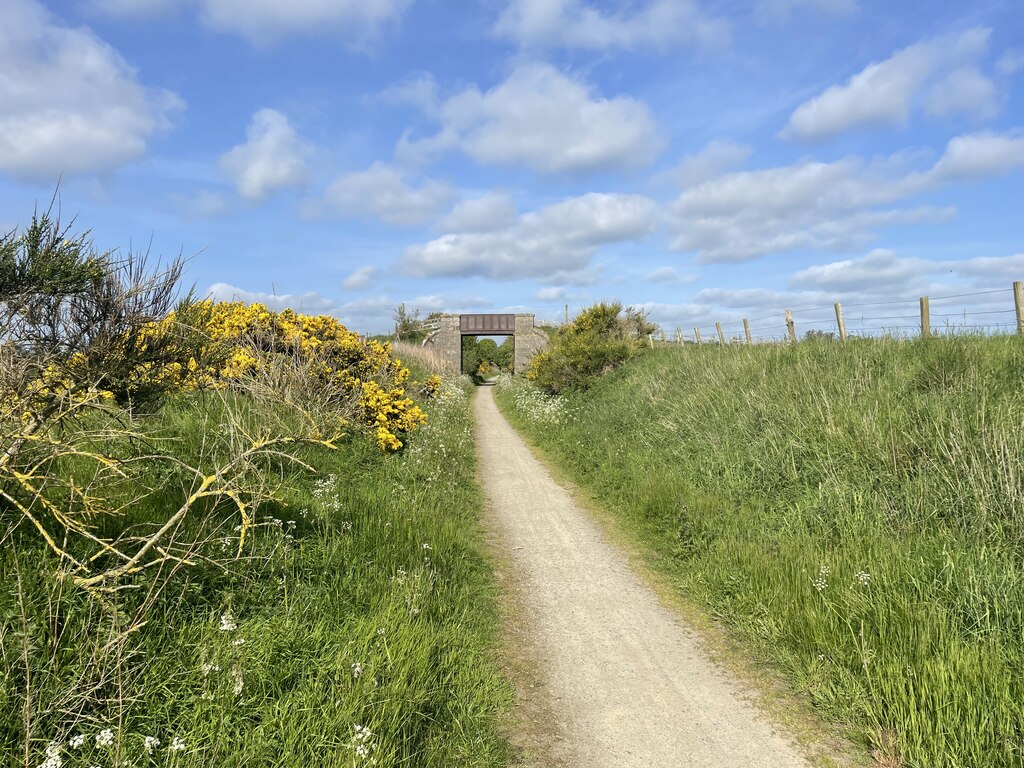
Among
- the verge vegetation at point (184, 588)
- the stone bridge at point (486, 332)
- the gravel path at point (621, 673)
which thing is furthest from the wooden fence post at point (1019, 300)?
the stone bridge at point (486, 332)

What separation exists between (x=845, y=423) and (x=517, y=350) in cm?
3410

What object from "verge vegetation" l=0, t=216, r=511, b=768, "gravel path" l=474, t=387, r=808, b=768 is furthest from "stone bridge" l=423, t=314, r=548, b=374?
"verge vegetation" l=0, t=216, r=511, b=768

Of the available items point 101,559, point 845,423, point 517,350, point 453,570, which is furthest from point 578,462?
point 517,350

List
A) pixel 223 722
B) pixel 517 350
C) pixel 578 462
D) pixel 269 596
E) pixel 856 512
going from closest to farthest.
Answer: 1. pixel 223 722
2. pixel 269 596
3. pixel 856 512
4. pixel 578 462
5. pixel 517 350

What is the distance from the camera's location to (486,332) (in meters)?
42.2

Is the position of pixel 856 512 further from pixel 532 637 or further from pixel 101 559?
pixel 101 559

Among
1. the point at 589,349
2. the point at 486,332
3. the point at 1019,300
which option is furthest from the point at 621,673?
the point at 486,332

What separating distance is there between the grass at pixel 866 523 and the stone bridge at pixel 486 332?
2991 centimetres

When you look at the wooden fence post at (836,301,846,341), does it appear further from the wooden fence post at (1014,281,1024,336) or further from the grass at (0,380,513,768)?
the grass at (0,380,513,768)

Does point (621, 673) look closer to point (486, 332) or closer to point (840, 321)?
point (840, 321)

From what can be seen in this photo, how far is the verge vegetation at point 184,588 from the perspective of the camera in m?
2.54

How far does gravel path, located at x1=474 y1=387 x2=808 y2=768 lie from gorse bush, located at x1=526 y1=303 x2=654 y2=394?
13992 mm

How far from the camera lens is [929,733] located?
9.65 feet

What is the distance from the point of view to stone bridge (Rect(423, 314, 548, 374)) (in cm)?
4081
